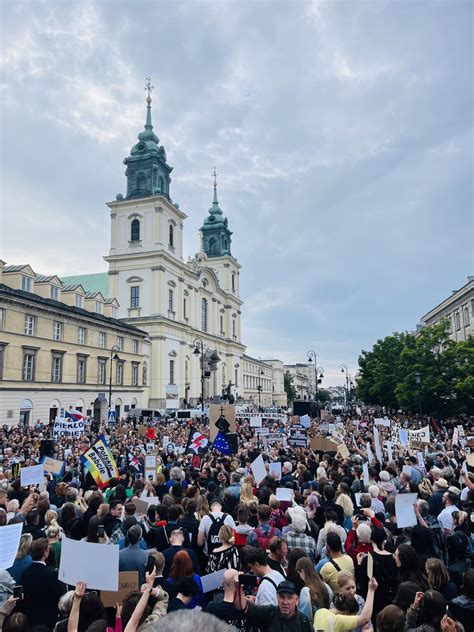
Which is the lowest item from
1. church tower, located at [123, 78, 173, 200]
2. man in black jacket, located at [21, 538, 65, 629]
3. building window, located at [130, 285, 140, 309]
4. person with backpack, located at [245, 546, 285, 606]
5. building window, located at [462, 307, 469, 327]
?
man in black jacket, located at [21, 538, 65, 629]

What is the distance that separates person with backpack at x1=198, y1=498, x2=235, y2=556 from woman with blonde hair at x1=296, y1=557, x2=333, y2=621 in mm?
1964

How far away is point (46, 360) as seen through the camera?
37750 mm

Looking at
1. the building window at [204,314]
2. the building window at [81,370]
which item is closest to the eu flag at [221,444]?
the building window at [81,370]

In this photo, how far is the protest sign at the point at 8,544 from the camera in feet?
15.8

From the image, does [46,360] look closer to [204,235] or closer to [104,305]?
[104,305]

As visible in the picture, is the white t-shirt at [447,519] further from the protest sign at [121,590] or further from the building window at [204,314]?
the building window at [204,314]

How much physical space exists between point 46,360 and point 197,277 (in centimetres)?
4158

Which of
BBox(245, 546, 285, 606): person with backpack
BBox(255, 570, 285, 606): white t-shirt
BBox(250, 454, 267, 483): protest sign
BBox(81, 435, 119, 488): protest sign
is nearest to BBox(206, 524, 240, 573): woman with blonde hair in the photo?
BBox(245, 546, 285, 606): person with backpack

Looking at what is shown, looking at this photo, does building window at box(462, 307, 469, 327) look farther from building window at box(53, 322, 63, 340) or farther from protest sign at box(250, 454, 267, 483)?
protest sign at box(250, 454, 267, 483)

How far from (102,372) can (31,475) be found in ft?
125

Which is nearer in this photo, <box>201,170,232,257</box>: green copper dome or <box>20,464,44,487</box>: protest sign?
<box>20,464,44,487</box>: protest sign

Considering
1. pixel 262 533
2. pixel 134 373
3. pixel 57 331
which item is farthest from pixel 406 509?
pixel 134 373

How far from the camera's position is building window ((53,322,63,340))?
39.0 meters

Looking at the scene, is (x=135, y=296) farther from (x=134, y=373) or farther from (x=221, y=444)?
(x=221, y=444)
